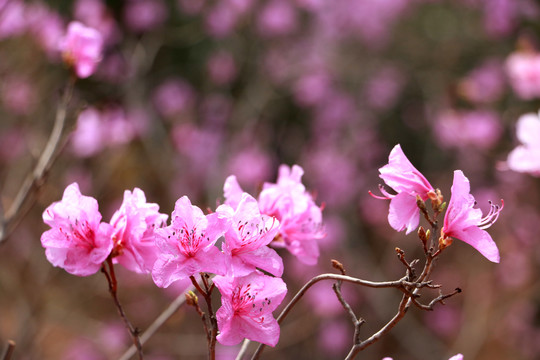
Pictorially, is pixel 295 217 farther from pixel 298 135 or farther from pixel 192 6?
pixel 298 135

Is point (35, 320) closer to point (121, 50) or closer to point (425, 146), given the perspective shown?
point (121, 50)

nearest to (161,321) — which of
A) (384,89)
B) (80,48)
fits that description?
(80,48)

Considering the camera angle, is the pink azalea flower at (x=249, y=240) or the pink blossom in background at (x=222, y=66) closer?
the pink azalea flower at (x=249, y=240)

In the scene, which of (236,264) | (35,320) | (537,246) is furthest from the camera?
(537,246)

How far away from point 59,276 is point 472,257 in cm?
344

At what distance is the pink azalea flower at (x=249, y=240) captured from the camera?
33.5 inches

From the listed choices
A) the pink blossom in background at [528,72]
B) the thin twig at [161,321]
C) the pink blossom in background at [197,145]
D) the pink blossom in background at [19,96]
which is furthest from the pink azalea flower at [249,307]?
the pink blossom in background at [197,145]

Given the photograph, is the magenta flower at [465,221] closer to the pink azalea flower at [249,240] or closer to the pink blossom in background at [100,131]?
the pink azalea flower at [249,240]

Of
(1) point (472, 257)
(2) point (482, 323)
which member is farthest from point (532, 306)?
(1) point (472, 257)

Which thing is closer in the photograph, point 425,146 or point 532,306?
point 532,306

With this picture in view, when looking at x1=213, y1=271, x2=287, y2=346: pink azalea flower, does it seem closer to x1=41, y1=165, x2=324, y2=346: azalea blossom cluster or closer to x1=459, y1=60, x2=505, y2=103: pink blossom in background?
x1=41, y1=165, x2=324, y2=346: azalea blossom cluster

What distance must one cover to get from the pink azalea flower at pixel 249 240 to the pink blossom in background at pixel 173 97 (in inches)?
133

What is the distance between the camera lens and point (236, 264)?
2.77ft

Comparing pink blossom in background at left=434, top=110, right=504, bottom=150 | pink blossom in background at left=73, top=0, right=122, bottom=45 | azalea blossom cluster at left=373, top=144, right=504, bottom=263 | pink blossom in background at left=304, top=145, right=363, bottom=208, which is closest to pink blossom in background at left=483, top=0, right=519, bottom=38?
pink blossom in background at left=434, top=110, right=504, bottom=150
